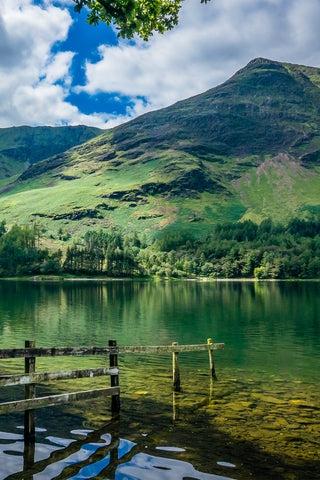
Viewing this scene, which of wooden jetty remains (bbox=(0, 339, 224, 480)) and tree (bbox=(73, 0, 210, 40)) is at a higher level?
tree (bbox=(73, 0, 210, 40))

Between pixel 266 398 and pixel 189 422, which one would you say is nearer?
pixel 189 422

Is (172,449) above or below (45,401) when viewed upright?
below

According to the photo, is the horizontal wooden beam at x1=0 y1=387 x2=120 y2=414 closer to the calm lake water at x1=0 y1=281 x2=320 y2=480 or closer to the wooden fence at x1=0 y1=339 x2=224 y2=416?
the wooden fence at x1=0 y1=339 x2=224 y2=416

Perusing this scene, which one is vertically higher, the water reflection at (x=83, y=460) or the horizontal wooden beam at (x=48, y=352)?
the horizontal wooden beam at (x=48, y=352)

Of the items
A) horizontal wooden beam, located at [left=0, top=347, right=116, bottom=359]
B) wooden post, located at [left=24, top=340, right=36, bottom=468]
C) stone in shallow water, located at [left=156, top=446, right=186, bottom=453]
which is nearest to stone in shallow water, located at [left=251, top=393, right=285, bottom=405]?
horizontal wooden beam, located at [left=0, top=347, right=116, bottom=359]

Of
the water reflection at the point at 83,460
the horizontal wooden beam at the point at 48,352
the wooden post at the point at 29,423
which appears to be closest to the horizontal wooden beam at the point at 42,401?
the wooden post at the point at 29,423

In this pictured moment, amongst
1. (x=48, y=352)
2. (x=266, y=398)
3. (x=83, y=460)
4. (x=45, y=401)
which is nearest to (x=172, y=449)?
(x=83, y=460)

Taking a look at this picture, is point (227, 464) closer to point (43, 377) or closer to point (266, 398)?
point (43, 377)

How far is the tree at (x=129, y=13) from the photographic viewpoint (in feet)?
48.2

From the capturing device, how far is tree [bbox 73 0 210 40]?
14688 mm

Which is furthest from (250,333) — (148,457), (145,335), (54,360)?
(148,457)

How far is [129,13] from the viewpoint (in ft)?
48.3

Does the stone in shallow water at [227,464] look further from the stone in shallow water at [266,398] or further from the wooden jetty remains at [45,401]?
the stone in shallow water at [266,398]

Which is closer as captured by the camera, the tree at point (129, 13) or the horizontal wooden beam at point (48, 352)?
the tree at point (129, 13)
